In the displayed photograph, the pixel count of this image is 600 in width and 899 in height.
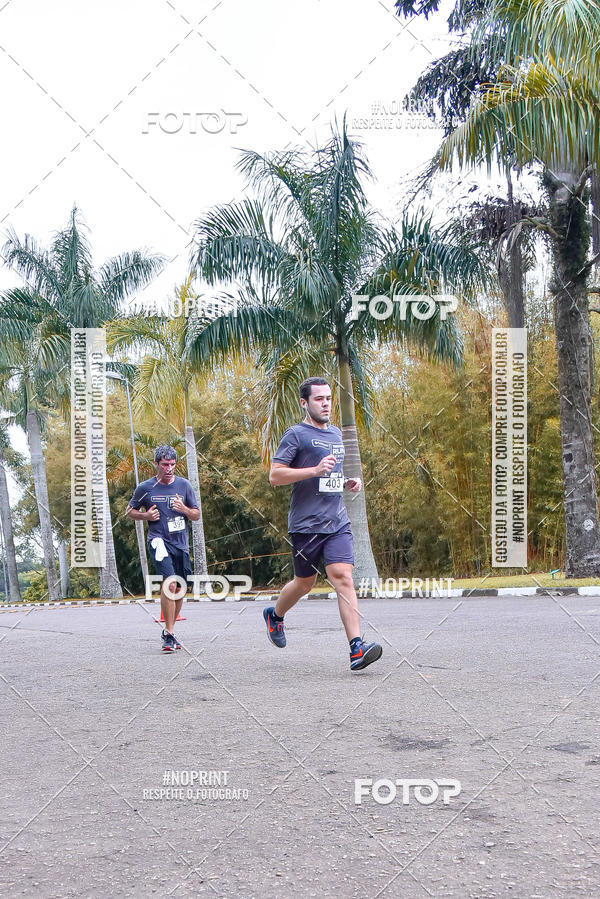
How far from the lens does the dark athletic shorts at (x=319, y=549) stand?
581 cm

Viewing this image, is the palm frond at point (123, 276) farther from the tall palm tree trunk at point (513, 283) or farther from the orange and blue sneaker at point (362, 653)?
the orange and blue sneaker at point (362, 653)

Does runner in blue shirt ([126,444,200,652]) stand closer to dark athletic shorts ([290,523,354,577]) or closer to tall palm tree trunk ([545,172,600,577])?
dark athletic shorts ([290,523,354,577])

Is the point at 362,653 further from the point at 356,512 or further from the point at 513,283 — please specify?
the point at 513,283

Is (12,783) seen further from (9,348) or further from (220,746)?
(9,348)

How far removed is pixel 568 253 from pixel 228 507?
19531 mm

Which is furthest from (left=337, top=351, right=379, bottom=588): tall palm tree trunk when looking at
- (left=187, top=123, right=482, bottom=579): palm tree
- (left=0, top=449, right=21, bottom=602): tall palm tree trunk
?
(left=0, top=449, right=21, bottom=602): tall palm tree trunk

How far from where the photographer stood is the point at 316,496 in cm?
591

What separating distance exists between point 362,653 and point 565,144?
362 inches

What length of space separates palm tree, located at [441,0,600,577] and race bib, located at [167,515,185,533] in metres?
7.77

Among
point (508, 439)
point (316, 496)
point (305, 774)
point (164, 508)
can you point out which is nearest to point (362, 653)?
point (316, 496)

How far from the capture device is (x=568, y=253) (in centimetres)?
1472

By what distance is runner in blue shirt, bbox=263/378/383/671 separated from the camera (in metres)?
5.77

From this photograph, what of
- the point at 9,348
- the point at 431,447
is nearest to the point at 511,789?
the point at 431,447

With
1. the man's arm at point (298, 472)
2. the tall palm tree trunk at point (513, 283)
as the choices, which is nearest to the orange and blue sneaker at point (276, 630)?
the man's arm at point (298, 472)
